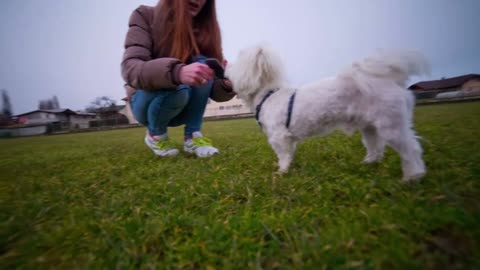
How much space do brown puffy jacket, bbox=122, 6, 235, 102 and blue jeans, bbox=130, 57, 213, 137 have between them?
0.39 metres

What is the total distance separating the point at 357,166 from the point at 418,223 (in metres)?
1.06

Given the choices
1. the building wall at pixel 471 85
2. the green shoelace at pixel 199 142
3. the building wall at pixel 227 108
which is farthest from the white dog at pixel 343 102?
the building wall at pixel 471 85

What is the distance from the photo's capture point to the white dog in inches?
61.0

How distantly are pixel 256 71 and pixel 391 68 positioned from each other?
103 centimetres

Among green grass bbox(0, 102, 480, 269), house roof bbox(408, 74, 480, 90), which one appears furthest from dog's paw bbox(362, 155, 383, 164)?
house roof bbox(408, 74, 480, 90)

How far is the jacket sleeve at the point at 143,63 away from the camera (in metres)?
2.09

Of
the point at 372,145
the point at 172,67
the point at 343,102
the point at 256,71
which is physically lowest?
the point at 372,145

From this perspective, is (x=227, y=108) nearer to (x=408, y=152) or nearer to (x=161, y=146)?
(x=161, y=146)

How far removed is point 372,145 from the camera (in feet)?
6.70

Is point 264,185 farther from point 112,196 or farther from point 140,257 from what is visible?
point 112,196

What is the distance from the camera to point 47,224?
4.09 feet

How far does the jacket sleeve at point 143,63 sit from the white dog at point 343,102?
574 mm

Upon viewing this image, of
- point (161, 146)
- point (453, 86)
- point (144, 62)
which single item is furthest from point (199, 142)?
point (453, 86)

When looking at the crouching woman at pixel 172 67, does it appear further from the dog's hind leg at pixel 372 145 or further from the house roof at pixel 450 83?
the house roof at pixel 450 83
